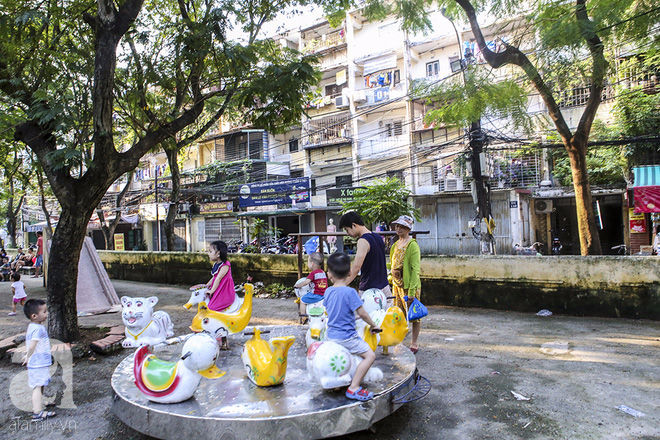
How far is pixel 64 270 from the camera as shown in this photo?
5824 mm

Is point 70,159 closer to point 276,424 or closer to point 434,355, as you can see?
point 276,424

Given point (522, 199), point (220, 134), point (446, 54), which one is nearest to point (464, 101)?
point (522, 199)

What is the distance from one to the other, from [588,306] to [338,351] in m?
5.52

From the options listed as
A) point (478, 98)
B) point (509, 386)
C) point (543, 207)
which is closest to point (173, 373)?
point (509, 386)

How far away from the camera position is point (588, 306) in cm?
693

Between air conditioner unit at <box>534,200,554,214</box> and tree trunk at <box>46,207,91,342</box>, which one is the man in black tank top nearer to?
tree trunk at <box>46,207,91,342</box>

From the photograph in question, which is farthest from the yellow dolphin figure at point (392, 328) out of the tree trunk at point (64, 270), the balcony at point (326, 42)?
the balcony at point (326, 42)

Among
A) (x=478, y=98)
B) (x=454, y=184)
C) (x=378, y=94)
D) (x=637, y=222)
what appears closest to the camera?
(x=478, y=98)

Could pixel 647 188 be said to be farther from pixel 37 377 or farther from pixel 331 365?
pixel 37 377

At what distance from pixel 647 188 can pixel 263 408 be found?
15309 mm

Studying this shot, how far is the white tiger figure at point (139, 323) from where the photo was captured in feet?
15.8

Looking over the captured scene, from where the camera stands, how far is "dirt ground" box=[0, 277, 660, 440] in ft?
11.2

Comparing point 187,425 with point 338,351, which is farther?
point 338,351

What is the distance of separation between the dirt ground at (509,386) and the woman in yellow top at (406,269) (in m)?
0.70
